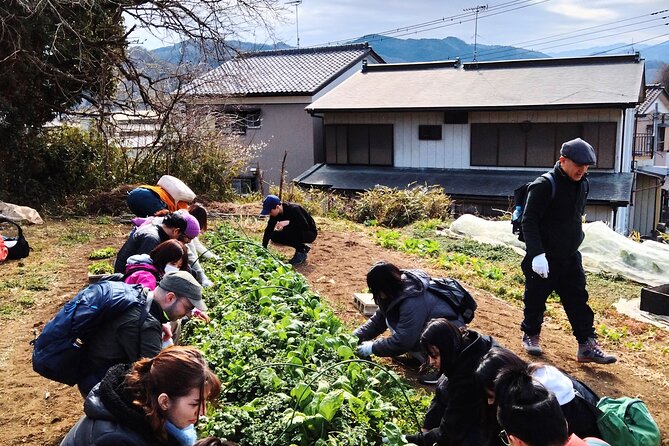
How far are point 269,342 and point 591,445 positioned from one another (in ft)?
7.03

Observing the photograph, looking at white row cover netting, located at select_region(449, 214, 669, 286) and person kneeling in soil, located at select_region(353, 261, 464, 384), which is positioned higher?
person kneeling in soil, located at select_region(353, 261, 464, 384)

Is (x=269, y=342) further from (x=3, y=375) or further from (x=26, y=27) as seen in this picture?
(x=26, y=27)

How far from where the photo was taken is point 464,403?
3.16 metres

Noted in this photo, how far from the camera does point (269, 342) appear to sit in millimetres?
4066

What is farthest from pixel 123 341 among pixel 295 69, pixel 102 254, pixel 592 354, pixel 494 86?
pixel 295 69

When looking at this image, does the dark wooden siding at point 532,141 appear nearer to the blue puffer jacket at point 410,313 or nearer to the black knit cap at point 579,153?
the black knit cap at point 579,153

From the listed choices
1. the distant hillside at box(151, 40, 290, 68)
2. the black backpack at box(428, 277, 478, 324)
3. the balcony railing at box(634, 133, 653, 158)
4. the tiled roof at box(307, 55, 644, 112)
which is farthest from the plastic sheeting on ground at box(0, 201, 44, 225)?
the balcony railing at box(634, 133, 653, 158)

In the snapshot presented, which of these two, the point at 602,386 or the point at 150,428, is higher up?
the point at 150,428

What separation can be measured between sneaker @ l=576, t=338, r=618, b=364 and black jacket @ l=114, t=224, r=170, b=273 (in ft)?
11.6

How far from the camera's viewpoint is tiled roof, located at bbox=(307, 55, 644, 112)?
1656 cm

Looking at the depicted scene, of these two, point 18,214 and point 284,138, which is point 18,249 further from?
point 284,138

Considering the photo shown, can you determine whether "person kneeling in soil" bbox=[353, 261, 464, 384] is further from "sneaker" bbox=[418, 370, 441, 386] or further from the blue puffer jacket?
"sneaker" bbox=[418, 370, 441, 386]

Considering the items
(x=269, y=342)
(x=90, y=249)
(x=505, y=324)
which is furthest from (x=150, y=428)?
(x=90, y=249)

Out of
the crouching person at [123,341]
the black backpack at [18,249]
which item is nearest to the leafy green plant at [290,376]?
the crouching person at [123,341]
